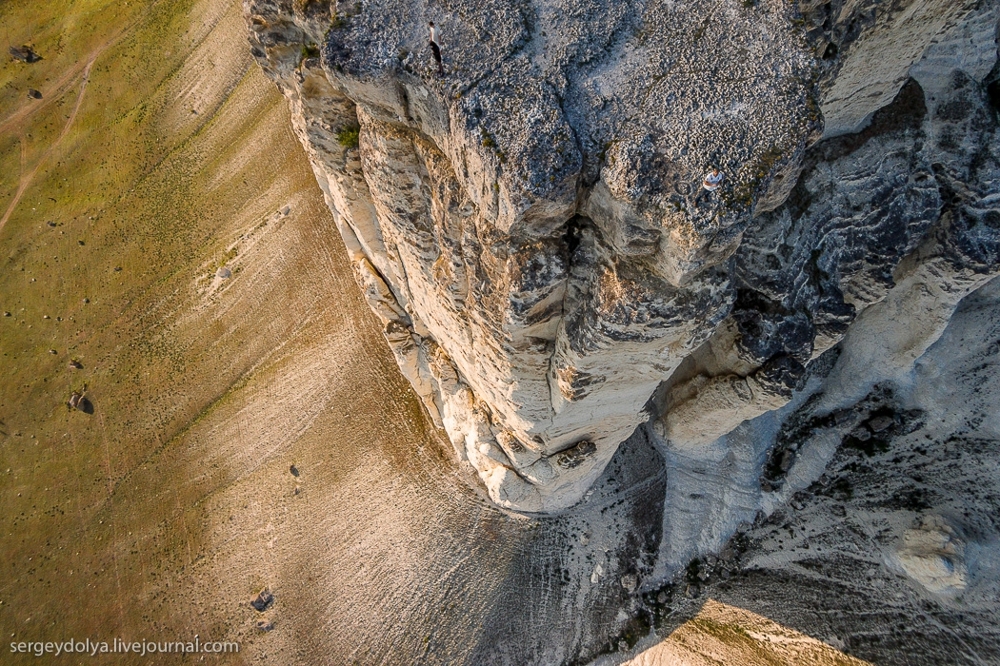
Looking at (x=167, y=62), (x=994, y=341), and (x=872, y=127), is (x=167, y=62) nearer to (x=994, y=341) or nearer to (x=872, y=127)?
(x=872, y=127)

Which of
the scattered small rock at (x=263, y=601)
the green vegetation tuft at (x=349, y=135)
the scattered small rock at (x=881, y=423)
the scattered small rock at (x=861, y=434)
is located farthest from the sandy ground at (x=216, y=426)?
the green vegetation tuft at (x=349, y=135)

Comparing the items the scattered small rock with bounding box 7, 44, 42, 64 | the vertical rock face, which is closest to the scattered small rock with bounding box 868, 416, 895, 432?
the vertical rock face

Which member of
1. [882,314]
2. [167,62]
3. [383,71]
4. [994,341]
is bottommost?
[994,341]

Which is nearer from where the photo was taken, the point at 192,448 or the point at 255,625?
the point at 255,625

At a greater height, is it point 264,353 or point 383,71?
point 383,71

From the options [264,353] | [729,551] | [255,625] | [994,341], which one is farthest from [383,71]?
[255,625]

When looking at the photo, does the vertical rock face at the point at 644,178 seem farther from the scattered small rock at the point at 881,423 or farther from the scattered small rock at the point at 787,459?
the scattered small rock at the point at 787,459
